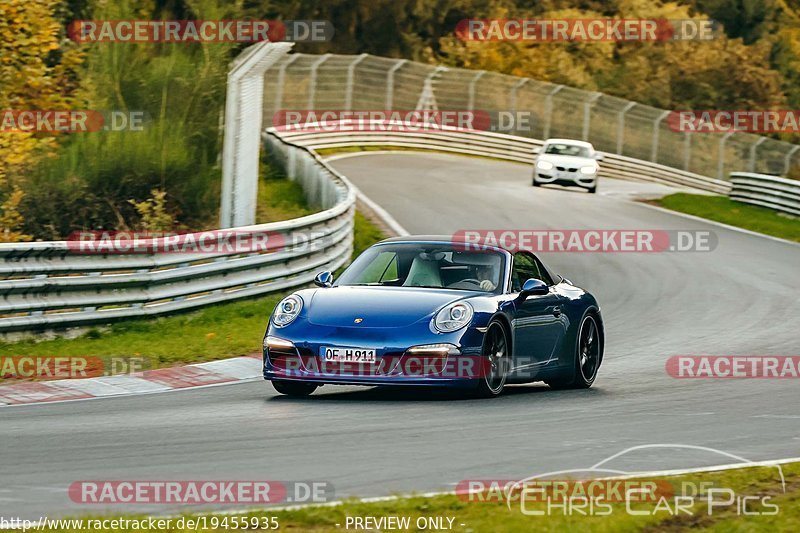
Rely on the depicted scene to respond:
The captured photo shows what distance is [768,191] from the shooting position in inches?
1304

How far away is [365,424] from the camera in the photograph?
364 inches

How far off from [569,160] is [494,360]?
26228 mm

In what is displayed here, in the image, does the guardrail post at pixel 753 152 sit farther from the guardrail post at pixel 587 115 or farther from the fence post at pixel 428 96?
the fence post at pixel 428 96

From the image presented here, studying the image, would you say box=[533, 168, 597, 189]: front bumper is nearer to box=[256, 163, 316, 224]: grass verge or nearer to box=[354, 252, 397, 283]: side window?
box=[256, 163, 316, 224]: grass verge

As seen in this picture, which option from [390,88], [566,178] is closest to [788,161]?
[390,88]

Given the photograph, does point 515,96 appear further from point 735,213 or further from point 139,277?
point 139,277

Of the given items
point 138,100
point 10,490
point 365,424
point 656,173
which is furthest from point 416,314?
point 656,173

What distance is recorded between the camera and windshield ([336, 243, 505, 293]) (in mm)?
11547

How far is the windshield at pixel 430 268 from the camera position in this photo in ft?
37.9

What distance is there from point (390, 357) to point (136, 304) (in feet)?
15.4

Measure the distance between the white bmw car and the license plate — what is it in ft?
87.4

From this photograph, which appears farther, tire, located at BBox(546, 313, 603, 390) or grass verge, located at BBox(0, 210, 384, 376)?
grass verge, located at BBox(0, 210, 384, 376)

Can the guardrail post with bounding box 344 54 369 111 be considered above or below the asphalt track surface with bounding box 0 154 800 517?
below

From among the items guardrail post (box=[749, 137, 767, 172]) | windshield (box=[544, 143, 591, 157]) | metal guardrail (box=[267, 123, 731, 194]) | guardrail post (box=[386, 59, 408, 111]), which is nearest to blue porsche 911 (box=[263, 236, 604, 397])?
windshield (box=[544, 143, 591, 157])
